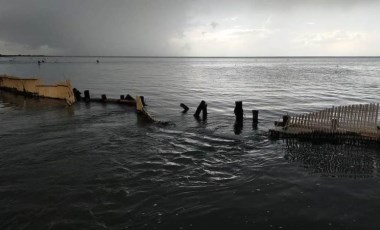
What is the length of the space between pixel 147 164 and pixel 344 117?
10.7 m

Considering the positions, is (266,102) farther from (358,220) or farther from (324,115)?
(358,220)

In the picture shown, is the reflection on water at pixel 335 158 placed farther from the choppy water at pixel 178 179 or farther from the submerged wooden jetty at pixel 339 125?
the submerged wooden jetty at pixel 339 125

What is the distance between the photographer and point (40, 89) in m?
37.1

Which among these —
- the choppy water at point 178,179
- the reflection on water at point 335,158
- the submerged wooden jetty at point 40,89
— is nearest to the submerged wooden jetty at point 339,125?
the reflection on water at point 335,158

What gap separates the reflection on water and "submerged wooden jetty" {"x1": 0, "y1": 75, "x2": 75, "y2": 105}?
2315 centimetres

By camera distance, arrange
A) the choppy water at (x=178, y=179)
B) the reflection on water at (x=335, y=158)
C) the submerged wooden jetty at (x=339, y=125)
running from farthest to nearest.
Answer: the submerged wooden jetty at (x=339, y=125), the reflection on water at (x=335, y=158), the choppy water at (x=178, y=179)

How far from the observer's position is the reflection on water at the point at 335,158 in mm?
13836

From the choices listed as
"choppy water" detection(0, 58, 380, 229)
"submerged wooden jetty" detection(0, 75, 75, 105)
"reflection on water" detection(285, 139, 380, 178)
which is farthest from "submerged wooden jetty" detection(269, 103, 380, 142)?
"submerged wooden jetty" detection(0, 75, 75, 105)

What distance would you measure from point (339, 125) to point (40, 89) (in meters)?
31.2

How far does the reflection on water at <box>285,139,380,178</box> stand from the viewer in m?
13.8

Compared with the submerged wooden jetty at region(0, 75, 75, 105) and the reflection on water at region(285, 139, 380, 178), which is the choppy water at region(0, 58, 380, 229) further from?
the submerged wooden jetty at region(0, 75, 75, 105)

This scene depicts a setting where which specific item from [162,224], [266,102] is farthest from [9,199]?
[266,102]

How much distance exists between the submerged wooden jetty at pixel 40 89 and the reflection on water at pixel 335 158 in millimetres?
23151

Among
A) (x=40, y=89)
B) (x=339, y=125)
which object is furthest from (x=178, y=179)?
(x=40, y=89)
